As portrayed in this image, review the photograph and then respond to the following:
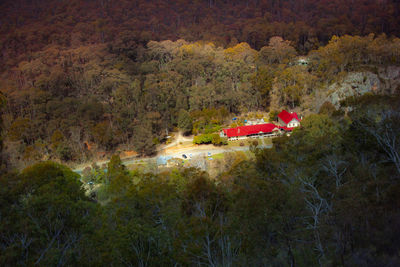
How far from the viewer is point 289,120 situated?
29.2 metres

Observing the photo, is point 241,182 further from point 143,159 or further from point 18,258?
point 143,159

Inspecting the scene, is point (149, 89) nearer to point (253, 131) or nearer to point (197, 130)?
point (197, 130)

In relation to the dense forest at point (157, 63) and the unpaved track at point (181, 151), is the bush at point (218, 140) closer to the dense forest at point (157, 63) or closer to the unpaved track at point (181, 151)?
the unpaved track at point (181, 151)

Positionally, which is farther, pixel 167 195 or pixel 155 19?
pixel 155 19

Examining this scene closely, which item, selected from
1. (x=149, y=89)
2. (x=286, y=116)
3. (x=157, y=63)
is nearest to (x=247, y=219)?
(x=286, y=116)

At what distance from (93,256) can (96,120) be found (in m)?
24.5

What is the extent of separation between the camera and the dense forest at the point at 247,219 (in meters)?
7.14

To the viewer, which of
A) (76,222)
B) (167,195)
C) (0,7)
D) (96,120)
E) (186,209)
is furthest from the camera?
(0,7)

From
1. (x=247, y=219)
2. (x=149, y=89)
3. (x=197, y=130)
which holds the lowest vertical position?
(x=197, y=130)

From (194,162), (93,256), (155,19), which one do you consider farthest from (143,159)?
(155,19)

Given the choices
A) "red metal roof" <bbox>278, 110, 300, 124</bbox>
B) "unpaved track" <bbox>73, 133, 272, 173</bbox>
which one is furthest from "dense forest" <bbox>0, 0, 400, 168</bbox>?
"red metal roof" <bbox>278, 110, 300, 124</bbox>

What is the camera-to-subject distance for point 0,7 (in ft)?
Answer: 156

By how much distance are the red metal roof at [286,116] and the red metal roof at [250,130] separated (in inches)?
41.0

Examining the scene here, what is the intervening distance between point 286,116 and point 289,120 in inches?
42.3
